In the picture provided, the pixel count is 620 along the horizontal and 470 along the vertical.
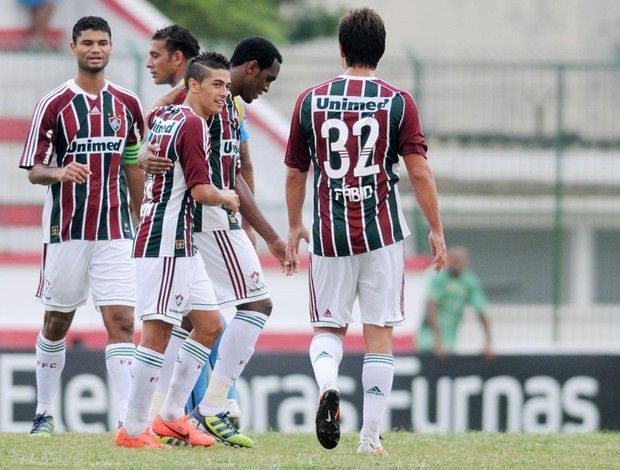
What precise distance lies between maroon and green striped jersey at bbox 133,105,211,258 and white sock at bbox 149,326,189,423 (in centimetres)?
100

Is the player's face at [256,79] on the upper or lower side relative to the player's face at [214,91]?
upper

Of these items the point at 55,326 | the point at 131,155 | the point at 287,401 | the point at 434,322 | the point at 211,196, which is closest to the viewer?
the point at 211,196

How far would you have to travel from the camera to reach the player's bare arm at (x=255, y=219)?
9250mm

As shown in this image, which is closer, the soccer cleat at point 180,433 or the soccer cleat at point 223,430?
the soccer cleat at point 180,433

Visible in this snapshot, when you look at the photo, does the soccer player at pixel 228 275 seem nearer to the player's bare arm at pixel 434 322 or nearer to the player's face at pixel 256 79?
the player's face at pixel 256 79

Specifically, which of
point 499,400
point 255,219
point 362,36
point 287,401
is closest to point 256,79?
point 255,219

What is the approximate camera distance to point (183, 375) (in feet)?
28.4

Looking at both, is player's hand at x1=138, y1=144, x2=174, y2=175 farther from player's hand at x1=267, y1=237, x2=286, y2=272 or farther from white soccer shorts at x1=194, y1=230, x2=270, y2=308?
player's hand at x1=267, y1=237, x2=286, y2=272

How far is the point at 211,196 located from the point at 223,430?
1583 millimetres

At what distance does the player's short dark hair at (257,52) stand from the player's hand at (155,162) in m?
1.18

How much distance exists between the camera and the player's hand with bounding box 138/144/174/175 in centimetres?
828

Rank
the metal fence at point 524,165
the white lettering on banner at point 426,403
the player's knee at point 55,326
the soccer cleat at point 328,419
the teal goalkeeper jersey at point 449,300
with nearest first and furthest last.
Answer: the soccer cleat at point 328,419 → the player's knee at point 55,326 → the white lettering on banner at point 426,403 → the teal goalkeeper jersey at point 449,300 → the metal fence at point 524,165

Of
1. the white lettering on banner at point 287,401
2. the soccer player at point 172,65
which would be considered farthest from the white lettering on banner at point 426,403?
the soccer player at point 172,65

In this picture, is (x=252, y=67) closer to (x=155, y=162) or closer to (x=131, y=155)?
(x=131, y=155)
